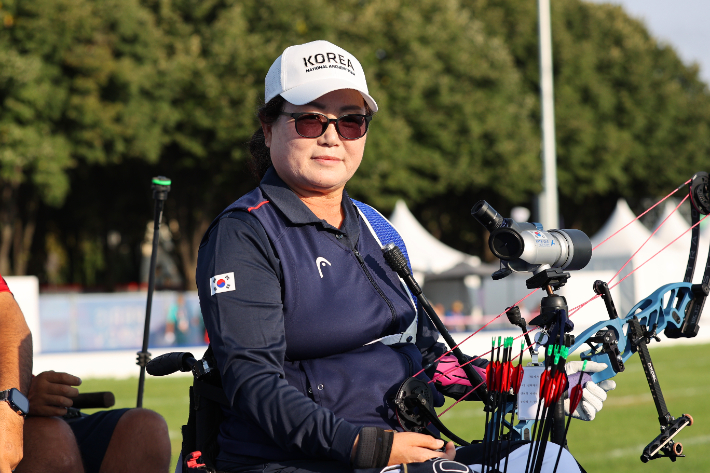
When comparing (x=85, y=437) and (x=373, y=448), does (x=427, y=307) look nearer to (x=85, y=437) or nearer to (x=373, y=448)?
(x=373, y=448)

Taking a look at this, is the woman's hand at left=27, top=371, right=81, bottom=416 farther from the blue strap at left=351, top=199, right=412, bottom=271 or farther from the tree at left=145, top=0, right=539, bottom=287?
the tree at left=145, top=0, right=539, bottom=287

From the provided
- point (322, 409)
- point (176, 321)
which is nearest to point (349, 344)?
point (322, 409)

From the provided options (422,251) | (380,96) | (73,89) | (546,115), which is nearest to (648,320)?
(546,115)

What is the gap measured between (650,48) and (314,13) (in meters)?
21.6

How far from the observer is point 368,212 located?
10.5 feet

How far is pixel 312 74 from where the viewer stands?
110 inches

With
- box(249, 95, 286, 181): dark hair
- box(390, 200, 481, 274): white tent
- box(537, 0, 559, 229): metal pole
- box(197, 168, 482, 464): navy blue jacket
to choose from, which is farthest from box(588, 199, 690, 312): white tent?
box(197, 168, 482, 464): navy blue jacket

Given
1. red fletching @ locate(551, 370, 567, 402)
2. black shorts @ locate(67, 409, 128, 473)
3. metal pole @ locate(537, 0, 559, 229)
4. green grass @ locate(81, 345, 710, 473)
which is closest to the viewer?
red fletching @ locate(551, 370, 567, 402)

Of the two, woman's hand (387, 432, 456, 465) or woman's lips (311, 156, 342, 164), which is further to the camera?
woman's lips (311, 156, 342, 164)

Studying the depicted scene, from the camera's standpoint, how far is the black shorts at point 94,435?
3.19m

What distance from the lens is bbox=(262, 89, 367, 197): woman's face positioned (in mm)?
2850

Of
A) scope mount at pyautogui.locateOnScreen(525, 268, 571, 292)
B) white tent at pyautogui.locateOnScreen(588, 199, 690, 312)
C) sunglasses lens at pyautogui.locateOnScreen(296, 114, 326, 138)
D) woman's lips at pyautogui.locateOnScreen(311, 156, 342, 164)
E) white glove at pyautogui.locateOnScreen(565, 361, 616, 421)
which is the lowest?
white glove at pyautogui.locateOnScreen(565, 361, 616, 421)

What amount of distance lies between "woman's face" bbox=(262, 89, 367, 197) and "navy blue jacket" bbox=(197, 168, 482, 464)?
7cm

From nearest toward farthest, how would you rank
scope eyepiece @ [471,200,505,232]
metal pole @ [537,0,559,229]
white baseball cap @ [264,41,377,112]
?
1. scope eyepiece @ [471,200,505,232]
2. white baseball cap @ [264,41,377,112]
3. metal pole @ [537,0,559,229]
